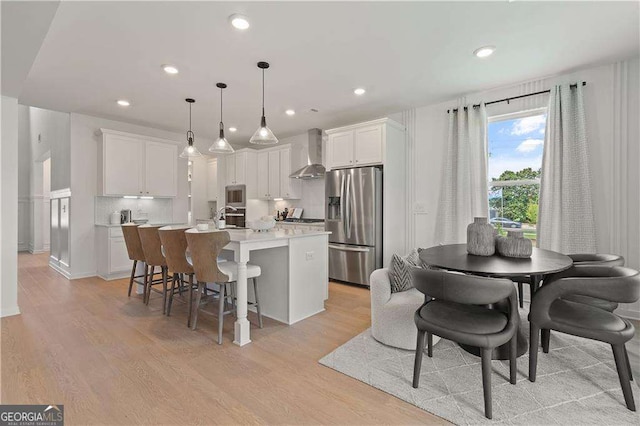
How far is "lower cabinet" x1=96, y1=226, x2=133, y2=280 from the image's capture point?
493cm

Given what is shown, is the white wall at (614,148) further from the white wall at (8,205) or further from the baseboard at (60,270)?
the baseboard at (60,270)

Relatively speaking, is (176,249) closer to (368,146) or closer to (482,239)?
(482,239)

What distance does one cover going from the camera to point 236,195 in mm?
6801

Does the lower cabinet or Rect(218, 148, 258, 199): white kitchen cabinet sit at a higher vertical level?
Rect(218, 148, 258, 199): white kitchen cabinet

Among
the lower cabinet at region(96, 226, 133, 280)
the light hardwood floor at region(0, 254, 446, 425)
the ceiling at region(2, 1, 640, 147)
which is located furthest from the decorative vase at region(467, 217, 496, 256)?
the lower cabinet at region(96, 226, 133, 280)

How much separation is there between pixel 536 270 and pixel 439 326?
2.23 ft

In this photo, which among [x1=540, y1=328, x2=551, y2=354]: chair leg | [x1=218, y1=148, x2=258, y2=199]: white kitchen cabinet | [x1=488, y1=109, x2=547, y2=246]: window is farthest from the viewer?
[x1=218, y1=148, x2=258, y2=199]: white kitchen cabinet

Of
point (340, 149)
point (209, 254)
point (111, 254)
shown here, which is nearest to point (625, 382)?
point (209, 254)

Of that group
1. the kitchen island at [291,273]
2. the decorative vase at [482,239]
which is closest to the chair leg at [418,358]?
the decorative vase at [482,239]

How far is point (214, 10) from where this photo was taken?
7.55 feet

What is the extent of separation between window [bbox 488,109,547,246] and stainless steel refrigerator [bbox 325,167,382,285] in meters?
1.51

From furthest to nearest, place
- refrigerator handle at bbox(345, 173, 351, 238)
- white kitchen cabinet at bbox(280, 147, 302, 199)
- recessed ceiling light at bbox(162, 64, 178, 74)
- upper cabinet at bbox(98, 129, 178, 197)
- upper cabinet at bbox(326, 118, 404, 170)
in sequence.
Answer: white kitchen cabinet at bbox(280, 147, 302, 199), upper cabinet at bbox(98, 129, 178, 197), refrigerator handle at bbox(345, 173, 351, 238), upper cabinet at bbox(326, 118, 404, 170), recessed ceiling light at bbox(162, 64, 178, 74)

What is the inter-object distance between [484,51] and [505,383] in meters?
2.81

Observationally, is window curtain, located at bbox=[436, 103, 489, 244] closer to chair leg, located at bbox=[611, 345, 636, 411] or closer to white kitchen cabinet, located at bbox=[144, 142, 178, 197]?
chair leg, located at bbox=[611, 345, 636, 411]
